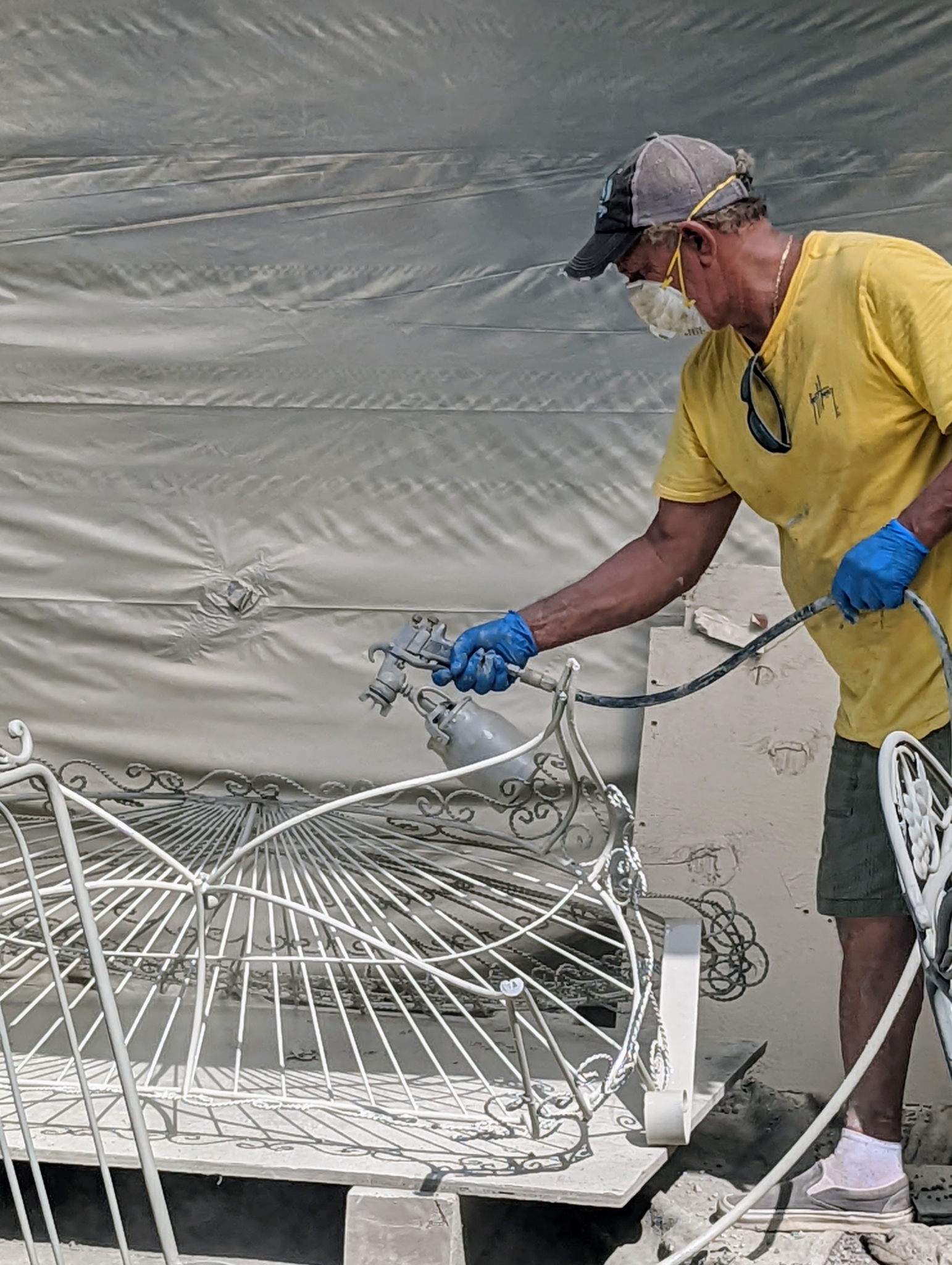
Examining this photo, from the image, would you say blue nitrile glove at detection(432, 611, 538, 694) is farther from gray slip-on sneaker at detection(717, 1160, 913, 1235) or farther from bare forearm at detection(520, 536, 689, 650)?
gray slip-on sneaker at detection(717, 1160, 913, 1235)

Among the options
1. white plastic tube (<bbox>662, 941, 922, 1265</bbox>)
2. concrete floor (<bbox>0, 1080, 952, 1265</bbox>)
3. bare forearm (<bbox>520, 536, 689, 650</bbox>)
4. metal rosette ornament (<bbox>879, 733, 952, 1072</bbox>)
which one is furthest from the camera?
bare forearm (<bbox>520, 536, 689, 650</bbox>)

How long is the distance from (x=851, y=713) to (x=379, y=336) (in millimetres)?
1441

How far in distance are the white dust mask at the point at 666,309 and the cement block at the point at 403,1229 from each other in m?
1.35

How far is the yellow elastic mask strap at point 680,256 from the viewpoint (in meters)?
2.10

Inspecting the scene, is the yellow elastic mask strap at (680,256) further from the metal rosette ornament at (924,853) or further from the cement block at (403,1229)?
the cement block at (403,1229)

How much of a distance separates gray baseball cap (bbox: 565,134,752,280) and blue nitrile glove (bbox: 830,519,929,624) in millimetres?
563

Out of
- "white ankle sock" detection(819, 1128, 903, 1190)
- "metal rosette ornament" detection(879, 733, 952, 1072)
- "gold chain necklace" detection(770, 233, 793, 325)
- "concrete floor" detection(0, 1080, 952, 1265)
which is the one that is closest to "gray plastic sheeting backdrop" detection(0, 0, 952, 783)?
"gold chain necklace" detection(770, 233, 793, 325)

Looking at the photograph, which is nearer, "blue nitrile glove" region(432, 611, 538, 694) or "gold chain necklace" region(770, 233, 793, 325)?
"gold chain necklace" region(770, 233, 793, 325)

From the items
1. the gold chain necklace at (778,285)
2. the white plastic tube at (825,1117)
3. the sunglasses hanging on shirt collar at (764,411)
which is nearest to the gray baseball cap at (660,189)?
the gold chain necklace at (778,285)

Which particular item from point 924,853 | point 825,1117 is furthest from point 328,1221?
point 924,853

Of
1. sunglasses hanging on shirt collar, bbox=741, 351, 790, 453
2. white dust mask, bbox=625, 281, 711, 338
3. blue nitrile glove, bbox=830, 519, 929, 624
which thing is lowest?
blue nitrile glove, bbox=830, 519, 929, 624

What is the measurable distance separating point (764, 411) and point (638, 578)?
0.39 metres

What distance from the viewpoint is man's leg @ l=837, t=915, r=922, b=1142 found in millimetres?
2160

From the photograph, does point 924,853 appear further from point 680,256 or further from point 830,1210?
point 680,256
